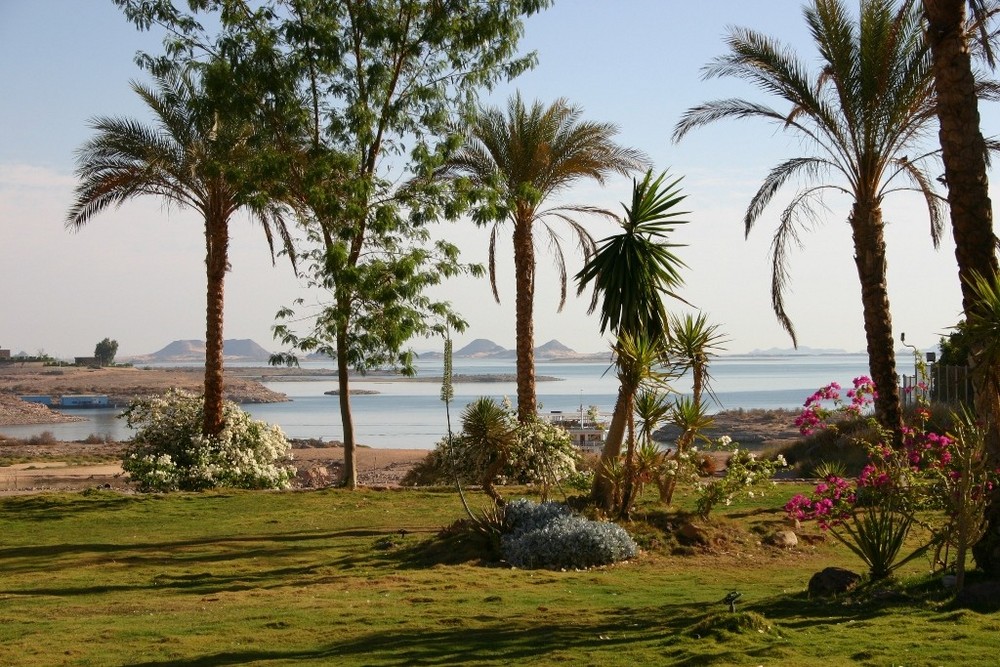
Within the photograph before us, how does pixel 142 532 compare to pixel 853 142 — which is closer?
pixel 142 532

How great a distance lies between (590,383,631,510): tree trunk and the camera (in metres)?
13.7

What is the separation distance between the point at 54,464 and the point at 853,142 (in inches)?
907

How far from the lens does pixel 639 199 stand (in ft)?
46.3

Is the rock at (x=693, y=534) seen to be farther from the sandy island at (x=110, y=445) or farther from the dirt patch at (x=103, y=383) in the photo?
the dirt patch at (x=103, y=383)

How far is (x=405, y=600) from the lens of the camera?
9961 millimetres

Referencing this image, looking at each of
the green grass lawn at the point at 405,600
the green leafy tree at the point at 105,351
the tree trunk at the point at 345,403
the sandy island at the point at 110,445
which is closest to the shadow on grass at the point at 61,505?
the green grass lawn at the point at 405,600

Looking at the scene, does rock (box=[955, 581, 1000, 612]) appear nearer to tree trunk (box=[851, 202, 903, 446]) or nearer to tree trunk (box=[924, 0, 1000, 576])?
tree trunk (box=[924, 0, 1000, 576])

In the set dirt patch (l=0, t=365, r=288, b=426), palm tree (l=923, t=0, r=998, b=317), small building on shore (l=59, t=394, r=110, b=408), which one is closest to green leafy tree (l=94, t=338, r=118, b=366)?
dirt patch (l=0, t=365, r=288, b=426)

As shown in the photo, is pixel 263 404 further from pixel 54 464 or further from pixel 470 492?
pixel 470 492

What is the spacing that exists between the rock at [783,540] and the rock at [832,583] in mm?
3647

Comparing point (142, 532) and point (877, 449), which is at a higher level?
point (877, 449)

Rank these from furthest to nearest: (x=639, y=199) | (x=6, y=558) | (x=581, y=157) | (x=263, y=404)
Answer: (x=263, y=404) → (x=581, y=157) → (x=639, y=199) → (x=6, y=558)

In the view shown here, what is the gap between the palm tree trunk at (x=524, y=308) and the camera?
2280cm

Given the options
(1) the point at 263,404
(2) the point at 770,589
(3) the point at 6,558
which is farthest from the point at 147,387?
(2) the point at 770,589
